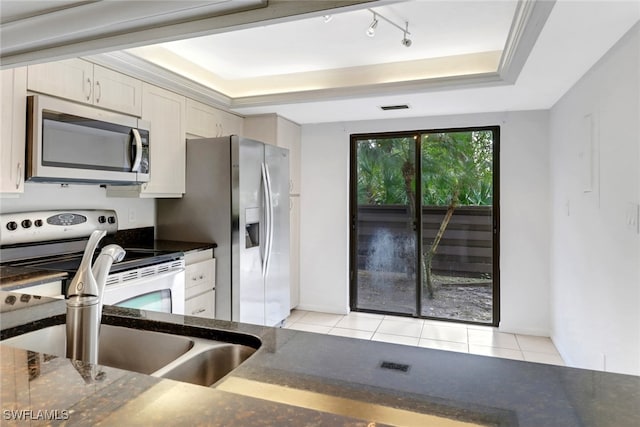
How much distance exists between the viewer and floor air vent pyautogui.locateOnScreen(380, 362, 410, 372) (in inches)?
33.2

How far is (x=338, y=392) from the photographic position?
734mm

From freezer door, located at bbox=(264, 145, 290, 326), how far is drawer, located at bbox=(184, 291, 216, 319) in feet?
1.78

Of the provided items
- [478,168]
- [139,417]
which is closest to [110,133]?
[139,417]

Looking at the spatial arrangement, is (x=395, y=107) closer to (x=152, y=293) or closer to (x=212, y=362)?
(x=152, y=293)

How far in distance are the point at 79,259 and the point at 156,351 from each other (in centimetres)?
159

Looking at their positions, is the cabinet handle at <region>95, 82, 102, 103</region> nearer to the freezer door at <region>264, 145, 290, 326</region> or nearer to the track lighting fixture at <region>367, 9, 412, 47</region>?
the freezer door at <region>264, 145, 290, 326</region>

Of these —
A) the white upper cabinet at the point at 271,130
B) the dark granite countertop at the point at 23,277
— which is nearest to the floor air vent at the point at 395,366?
the dark granite countertop at the point at 23,277

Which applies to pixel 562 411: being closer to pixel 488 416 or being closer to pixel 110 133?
pixel 488 416

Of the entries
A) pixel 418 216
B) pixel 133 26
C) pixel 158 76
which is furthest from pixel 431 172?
pixel 133 26

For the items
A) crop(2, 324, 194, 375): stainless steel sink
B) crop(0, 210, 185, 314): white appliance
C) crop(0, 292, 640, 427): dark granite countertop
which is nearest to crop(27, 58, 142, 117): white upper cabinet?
crop(0, 210, 185, 314): white appliance

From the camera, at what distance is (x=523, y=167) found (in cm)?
369

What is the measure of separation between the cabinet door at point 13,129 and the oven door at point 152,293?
0.73 metres

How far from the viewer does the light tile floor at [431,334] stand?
3282mm

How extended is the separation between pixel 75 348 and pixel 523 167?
388 cm
